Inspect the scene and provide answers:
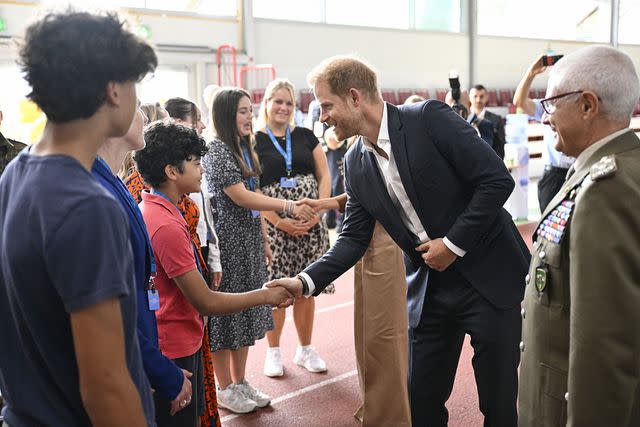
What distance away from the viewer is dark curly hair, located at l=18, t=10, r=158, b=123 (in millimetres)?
1051

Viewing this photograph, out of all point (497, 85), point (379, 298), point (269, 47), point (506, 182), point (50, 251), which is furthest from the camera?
point (497, 85)

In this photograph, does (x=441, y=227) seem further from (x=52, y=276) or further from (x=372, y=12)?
(x=372, y=12)

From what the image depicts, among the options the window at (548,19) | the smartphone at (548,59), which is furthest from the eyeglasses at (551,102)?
the window at (548,19)

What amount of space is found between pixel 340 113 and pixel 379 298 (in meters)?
1.04

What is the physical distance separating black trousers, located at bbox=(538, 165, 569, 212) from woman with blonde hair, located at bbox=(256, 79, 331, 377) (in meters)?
2.83

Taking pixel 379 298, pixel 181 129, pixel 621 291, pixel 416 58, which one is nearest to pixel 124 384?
pixel 621 291

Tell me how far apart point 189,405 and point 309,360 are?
78.3 inches

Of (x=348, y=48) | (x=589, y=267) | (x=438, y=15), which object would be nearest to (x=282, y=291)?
(x=589, y=267)

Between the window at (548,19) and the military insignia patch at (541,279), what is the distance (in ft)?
43.1

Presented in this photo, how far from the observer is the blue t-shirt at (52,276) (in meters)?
1.01

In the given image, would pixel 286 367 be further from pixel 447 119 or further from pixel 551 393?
pixel 551 393

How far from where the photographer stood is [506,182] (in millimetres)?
2123

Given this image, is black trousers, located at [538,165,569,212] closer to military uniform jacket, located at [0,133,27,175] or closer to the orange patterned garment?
the orange patterned garment

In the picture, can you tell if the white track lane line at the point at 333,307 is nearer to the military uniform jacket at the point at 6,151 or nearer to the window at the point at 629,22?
the military uniform jacket at the point at 6,151
